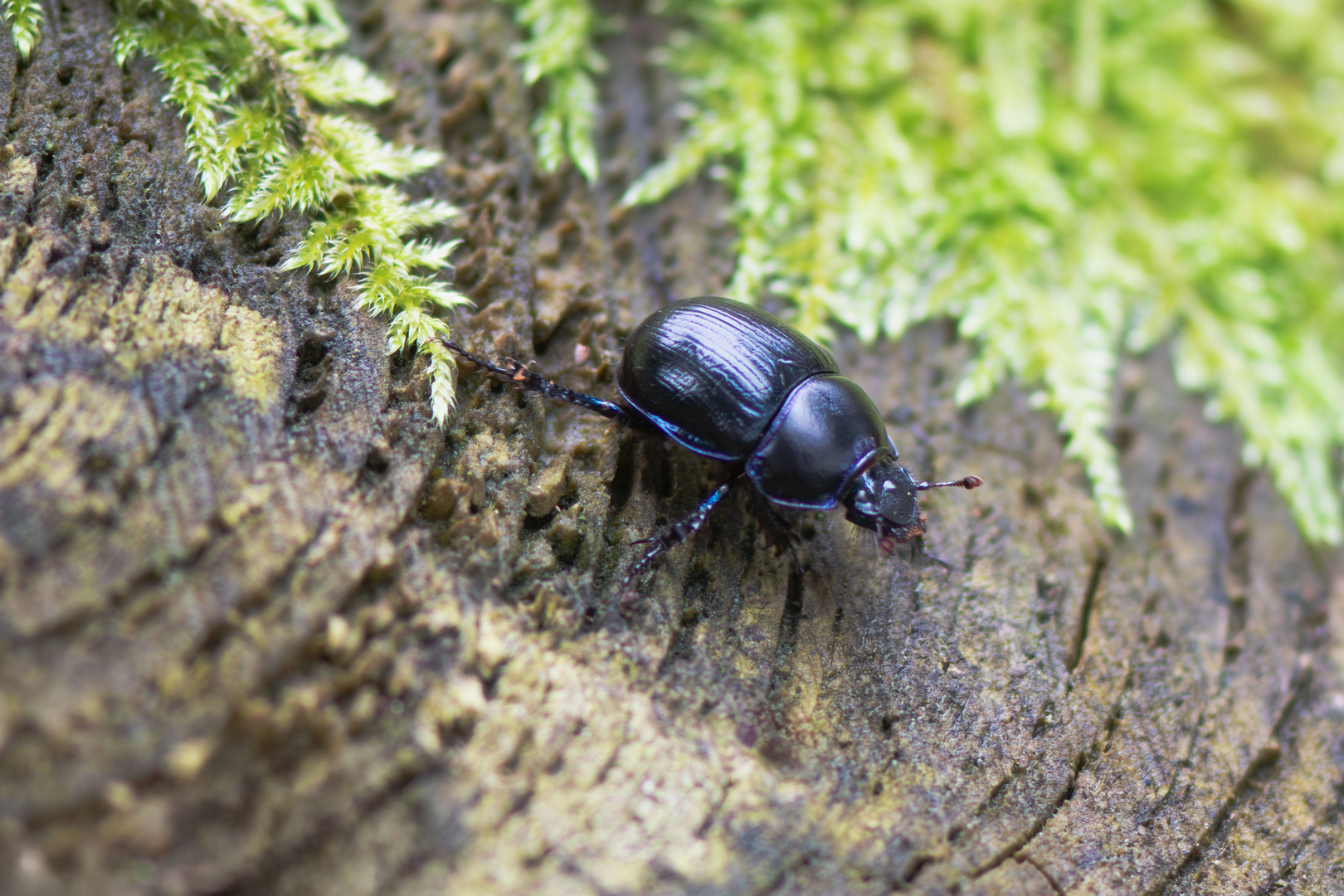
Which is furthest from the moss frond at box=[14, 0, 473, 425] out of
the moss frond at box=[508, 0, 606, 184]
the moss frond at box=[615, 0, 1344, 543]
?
the moss frond at box=[615, 0, 1344, 543]

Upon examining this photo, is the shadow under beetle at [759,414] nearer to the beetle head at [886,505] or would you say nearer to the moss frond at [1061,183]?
the beetle head at [886,505]

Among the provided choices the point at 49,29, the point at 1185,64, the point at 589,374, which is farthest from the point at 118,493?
the point at 1185,64

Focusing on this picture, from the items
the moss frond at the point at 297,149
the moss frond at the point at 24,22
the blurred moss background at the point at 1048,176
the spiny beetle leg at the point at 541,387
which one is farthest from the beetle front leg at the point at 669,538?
the moss frond at the point at 24,22

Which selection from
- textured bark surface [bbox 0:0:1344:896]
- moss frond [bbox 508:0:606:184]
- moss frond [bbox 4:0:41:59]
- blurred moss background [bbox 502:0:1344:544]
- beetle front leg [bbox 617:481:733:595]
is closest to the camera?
textured bark surface [bbox 0:0:1344:896]

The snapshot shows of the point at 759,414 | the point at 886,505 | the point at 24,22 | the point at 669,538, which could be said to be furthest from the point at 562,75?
the point at 886,505

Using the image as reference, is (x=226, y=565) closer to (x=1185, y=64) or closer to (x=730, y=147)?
(x=730, y=147)

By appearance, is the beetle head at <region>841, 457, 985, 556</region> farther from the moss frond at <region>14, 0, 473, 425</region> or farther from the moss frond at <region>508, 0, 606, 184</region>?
the moss frond at <region>508, 0, 606, 184</region>
